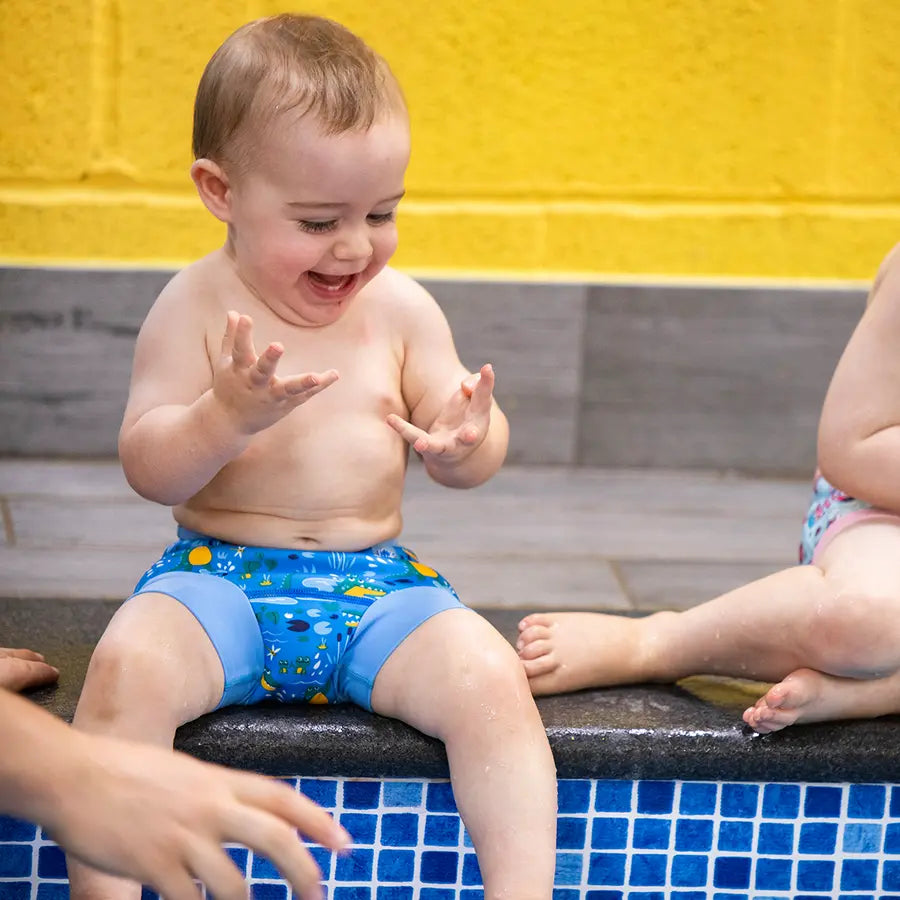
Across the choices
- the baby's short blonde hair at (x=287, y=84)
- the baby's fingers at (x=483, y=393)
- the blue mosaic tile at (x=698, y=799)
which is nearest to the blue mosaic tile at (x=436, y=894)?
the blue mosaic tile at (x=698, y=799)

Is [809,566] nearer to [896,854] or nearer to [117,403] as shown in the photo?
[896,854]

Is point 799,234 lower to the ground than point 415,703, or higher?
higher

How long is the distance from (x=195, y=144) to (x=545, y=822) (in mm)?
648

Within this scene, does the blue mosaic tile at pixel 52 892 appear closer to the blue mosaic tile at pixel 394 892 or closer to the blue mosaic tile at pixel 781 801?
the blue mosaic tile at pixel 394 892

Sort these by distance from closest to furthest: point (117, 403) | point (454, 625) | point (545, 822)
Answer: point (545, 822), point (454, 625), point (117, 403)

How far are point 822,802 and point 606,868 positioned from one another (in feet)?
0.68

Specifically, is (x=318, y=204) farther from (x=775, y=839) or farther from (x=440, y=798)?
(x=775, y=839)

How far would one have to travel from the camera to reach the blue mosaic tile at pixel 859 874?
1320mm

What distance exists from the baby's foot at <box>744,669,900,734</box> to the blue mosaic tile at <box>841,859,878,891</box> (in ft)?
0.46

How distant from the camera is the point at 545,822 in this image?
112 centimetres

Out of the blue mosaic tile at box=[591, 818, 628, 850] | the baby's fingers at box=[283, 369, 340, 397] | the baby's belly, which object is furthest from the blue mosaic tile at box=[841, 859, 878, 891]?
the baby's fingers at box=[283, 369, 340, 397]

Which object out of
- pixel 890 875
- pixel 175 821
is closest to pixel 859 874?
pixel 890 875

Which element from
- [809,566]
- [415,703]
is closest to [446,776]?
[415,703]

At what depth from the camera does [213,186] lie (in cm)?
124
